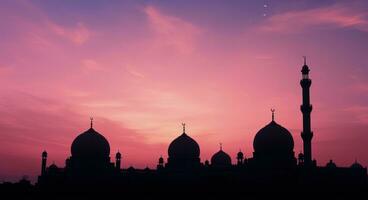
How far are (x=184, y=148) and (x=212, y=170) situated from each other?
6313mm

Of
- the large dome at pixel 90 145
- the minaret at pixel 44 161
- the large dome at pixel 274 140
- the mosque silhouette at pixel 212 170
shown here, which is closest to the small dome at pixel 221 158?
the mosque silhouette at pixel 212 170

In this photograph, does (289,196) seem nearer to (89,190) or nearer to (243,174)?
(243,174)

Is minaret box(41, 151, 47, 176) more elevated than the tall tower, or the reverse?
the tall tower

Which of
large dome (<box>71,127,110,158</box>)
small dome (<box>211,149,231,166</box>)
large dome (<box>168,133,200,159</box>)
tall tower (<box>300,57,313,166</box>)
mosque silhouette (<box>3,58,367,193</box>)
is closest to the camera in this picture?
mosque silhouette (<box>3,58,367,193</box>)

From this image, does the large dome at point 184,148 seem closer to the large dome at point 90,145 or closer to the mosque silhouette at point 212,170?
the mosque silhouette at point 212,170

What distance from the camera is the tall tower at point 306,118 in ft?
138

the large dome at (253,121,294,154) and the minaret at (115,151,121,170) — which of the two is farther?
the minaret at (115,151,121,170)

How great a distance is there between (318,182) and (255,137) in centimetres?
789

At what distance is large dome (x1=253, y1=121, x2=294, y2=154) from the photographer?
42250 millimetres

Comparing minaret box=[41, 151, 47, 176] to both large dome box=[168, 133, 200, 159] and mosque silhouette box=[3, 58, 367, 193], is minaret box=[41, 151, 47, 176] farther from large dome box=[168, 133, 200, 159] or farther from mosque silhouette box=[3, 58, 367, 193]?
large dome box=[168, 133, 200, 159]

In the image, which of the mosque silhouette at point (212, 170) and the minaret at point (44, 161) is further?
the minaret at point (44, 161)

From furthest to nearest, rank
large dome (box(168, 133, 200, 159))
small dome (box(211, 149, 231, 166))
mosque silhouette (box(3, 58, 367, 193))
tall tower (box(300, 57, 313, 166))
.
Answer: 1. small dome (box(211, 149, 231, 166))
2. large dome (box(168, 133, 200, 159))
3. tall tower (box(300, 57, 313, 166))
4. mosque silhouette (box(3, 58, 367, 193))

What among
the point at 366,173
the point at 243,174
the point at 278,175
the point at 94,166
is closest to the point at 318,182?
the point at 278,175

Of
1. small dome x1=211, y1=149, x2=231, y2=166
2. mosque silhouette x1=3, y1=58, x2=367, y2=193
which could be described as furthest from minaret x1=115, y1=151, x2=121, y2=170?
small dome x1=211, y1=149, x2=231, y2=166
